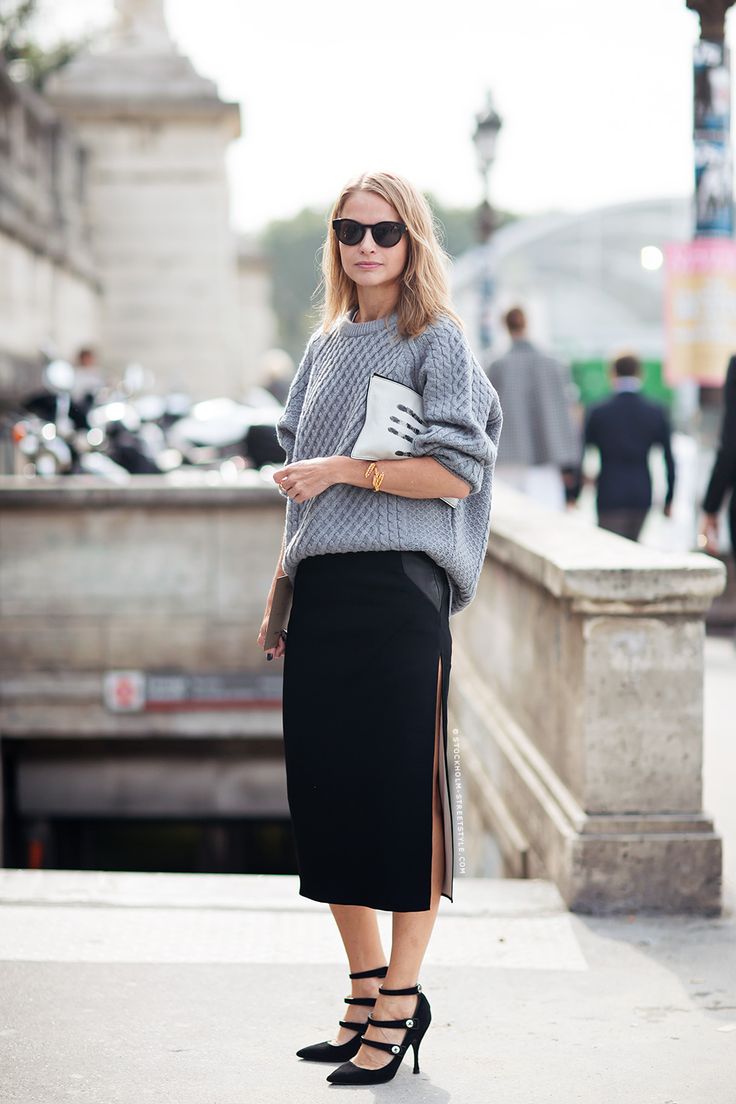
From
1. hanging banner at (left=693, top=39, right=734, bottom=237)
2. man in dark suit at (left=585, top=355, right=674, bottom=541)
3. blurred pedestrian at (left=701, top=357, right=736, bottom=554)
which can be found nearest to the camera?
blurred pedestrian at (left=701, top=357, right=736, bottom=554)

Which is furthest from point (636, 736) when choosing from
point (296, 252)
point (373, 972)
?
point (296, 252)

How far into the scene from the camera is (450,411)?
3.22 metres

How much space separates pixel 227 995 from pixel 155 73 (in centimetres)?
2099

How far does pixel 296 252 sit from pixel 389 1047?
484 ft

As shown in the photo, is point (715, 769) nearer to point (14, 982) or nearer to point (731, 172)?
point (14, 982)

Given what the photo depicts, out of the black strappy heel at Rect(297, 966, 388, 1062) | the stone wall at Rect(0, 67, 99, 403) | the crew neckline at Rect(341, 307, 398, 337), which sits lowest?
the black strappy heel at Rect(297, 966, 388, 1062)

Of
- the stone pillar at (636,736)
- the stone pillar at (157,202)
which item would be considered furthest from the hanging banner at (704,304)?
the stone pillar at (157,202)

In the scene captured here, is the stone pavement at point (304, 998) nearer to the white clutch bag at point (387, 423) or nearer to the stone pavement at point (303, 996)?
the stone pavement at point (303, 996)

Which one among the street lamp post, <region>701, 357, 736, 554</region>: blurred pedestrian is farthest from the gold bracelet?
the street lamp post

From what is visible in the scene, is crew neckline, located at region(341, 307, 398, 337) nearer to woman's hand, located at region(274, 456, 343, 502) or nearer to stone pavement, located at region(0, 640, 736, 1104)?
woman's hand, located at region(274, 456, 343, 502)

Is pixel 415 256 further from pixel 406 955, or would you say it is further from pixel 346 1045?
pixel 346 1045

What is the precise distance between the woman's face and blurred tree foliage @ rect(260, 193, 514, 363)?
434ft

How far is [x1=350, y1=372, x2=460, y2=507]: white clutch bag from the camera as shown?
3.22 m

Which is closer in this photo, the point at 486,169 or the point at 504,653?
the point at 504,653
